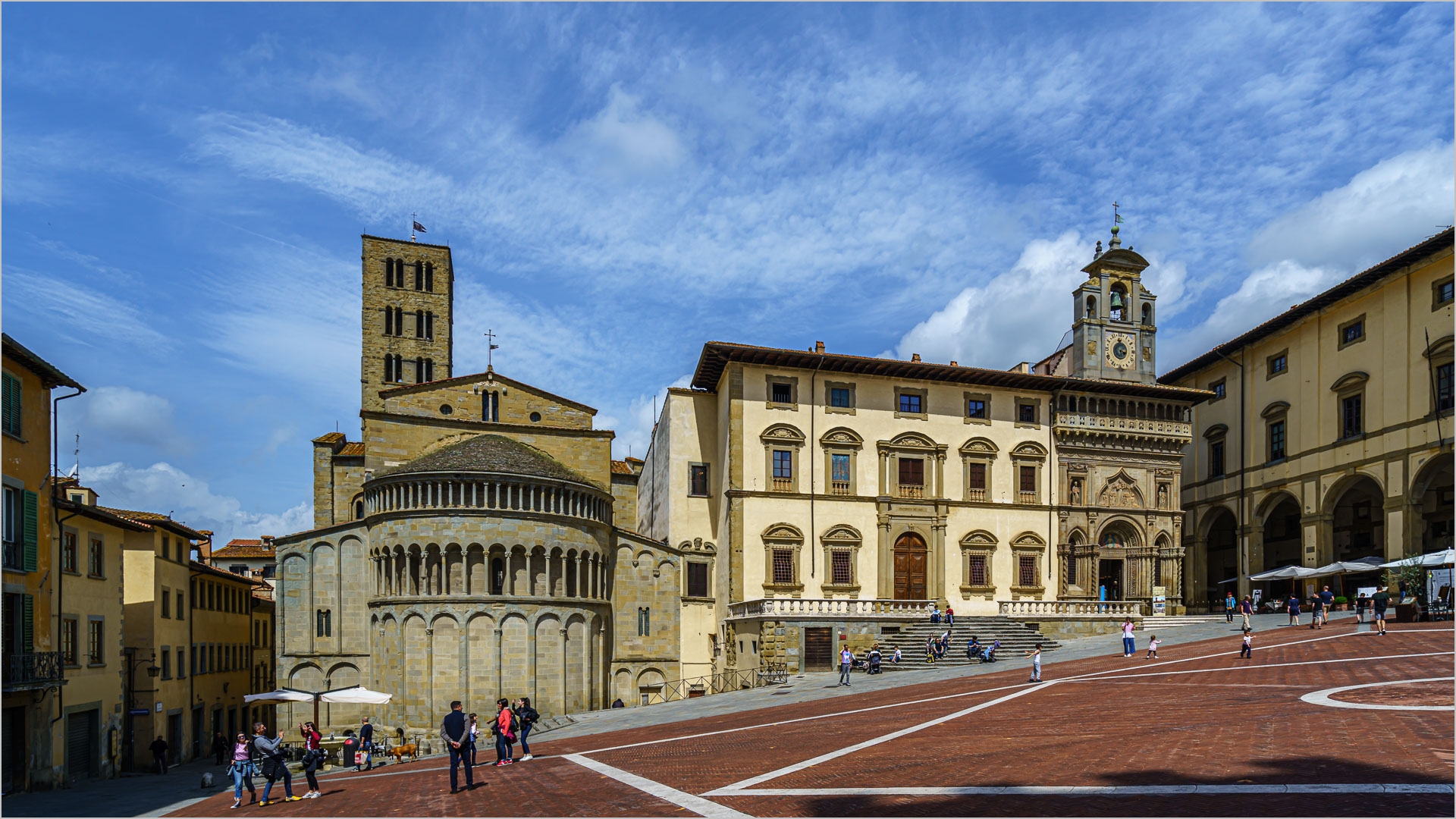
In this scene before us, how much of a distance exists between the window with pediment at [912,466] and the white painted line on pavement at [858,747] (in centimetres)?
2226

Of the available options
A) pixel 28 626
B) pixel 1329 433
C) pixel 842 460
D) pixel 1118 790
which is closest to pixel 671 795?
pixel 1118 790

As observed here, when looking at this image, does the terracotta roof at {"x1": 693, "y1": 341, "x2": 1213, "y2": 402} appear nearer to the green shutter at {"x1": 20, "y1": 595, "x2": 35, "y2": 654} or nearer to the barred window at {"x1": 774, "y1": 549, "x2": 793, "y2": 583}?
the barred window at {"x1": 774, "y1": 549, "x2": 793, "y2": 583}

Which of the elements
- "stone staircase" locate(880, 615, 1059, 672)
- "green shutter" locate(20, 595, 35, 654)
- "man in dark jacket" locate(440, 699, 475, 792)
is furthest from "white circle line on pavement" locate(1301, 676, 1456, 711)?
"green shutter" locate(20, 595, 35, 654)

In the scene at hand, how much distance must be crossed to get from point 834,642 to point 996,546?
11.7 meters

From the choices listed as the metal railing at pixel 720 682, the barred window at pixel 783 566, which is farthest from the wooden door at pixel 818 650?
the barred window at pixel 783 566

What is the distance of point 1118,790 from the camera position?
14523 mm

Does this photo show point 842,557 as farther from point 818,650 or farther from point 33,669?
point 33,669

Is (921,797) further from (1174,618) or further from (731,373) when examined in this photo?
(1174,618)

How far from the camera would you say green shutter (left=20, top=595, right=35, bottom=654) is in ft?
89.6

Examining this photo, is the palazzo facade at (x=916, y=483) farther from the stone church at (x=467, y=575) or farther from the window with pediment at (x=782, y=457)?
the stone church at (x=467, y=575)

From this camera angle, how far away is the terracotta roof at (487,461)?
47875mm

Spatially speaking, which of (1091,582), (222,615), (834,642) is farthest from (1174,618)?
(222,615)

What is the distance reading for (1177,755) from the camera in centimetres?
1692

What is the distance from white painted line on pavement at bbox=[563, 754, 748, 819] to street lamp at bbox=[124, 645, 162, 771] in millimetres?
26483
